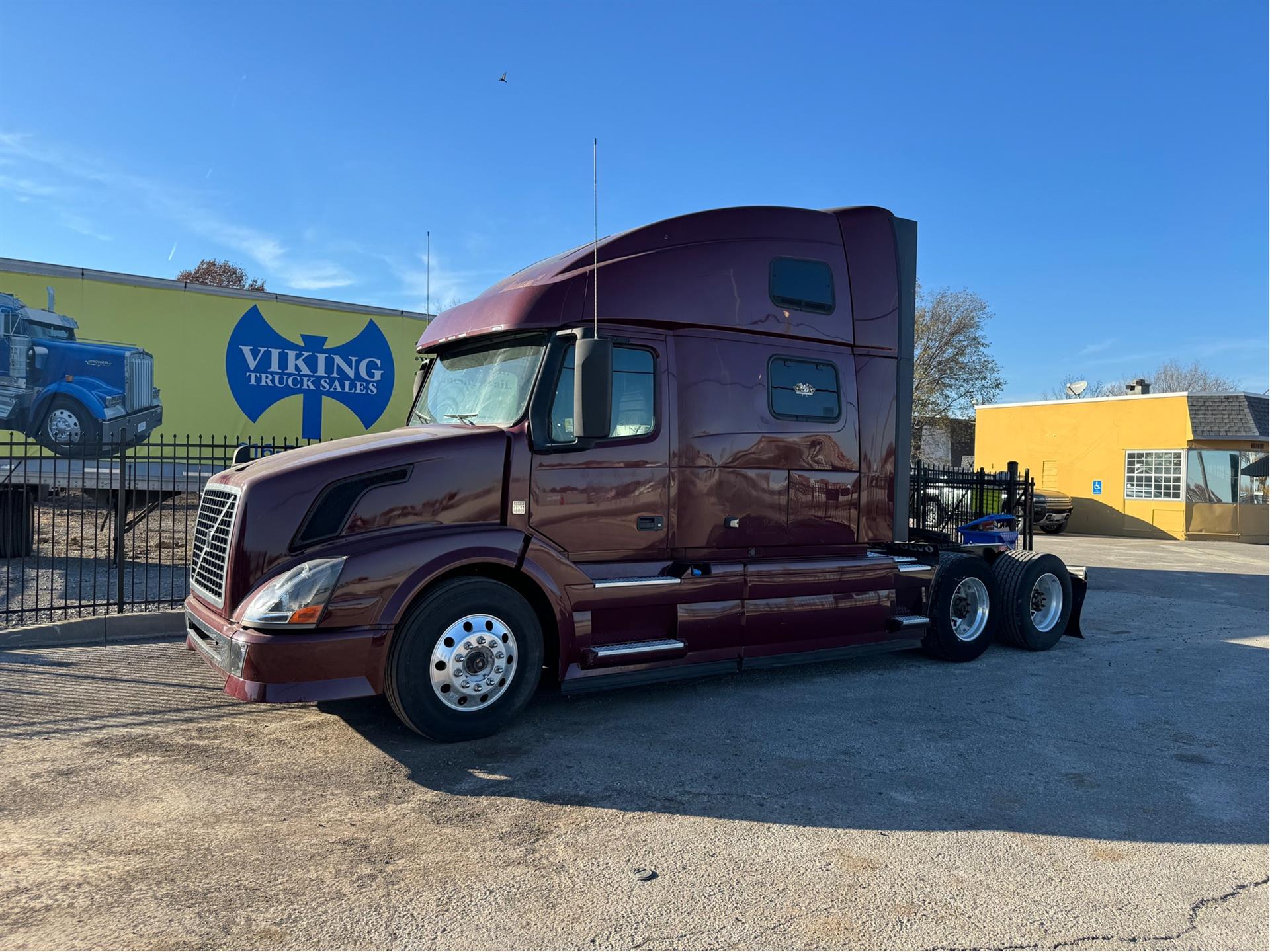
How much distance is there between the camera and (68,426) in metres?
12.8

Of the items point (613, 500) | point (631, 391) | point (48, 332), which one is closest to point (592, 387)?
point (631, 391)

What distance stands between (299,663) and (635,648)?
2.08 metres

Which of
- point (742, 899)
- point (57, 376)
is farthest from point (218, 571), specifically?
point (57, 376)

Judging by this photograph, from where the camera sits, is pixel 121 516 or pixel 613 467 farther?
pixel 121 516

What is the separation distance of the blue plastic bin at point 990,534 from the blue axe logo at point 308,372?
33.7ft

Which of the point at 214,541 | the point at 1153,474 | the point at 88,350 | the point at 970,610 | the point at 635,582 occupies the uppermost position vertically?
the point at 88,350

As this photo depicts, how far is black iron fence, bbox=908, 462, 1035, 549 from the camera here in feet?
27.5

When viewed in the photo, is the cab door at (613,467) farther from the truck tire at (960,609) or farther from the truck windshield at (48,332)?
the truck windshield at (48,332)

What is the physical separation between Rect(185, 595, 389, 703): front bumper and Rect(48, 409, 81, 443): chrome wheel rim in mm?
9904

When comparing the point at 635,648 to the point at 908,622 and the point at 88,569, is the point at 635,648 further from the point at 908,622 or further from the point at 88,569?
the point at 88,569

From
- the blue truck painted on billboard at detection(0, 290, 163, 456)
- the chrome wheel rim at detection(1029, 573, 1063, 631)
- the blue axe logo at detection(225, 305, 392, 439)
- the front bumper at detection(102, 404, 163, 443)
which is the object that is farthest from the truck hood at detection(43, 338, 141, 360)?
the chrome wheel rim at detection(1029, 573, 1063, 631)

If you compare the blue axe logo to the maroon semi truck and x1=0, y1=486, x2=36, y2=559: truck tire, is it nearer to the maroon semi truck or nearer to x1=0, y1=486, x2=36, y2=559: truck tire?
x1=0, y1=486, x2=36, y2=559: truck tire

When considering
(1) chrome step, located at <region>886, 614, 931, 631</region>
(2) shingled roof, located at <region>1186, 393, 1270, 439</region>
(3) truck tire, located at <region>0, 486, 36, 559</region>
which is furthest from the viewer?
(2) shingled roof, located at <region>1186, 393, 1270, 439</region>

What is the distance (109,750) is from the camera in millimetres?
4957
